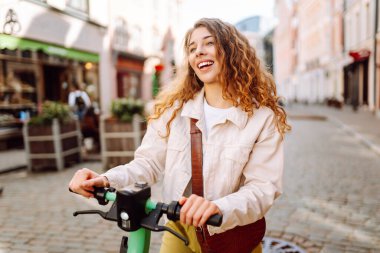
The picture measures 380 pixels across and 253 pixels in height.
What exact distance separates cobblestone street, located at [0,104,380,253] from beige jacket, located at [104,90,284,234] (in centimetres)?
230

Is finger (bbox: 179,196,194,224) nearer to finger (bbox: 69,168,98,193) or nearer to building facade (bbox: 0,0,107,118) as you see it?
finger (bbox: 69,168,98,193)

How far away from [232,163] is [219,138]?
13 centimetres

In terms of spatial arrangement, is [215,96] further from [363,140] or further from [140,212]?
[363,140]

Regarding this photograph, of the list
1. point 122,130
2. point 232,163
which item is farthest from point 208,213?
point 122,130

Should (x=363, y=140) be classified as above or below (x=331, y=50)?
below

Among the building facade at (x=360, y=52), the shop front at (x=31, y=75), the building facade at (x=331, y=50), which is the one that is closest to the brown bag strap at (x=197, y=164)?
the shop front at (x=31, y=75)

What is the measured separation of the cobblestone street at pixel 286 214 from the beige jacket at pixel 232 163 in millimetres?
2305

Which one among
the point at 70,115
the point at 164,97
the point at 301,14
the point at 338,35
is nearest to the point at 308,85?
the point at 301,14

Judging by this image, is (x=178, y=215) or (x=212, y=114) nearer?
(x=178, y=215)

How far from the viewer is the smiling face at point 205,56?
6.53 feet

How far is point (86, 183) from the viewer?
1636mm

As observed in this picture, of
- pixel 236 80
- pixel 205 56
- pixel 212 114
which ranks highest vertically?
pixel 205 56

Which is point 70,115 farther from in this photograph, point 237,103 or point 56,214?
point 237,103

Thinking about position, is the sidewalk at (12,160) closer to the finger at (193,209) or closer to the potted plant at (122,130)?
the potted plant at (122,130)
